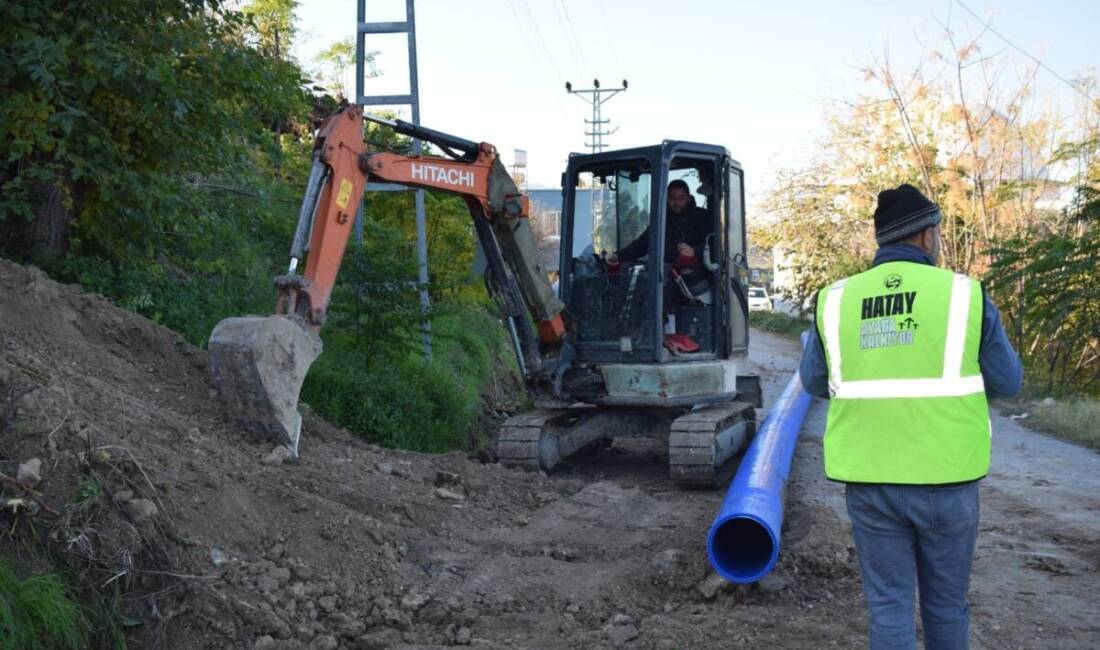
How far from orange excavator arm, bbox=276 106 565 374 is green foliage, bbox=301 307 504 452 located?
1.48m

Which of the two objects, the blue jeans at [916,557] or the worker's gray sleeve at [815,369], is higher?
the worker's gray sleeve at [815,369]

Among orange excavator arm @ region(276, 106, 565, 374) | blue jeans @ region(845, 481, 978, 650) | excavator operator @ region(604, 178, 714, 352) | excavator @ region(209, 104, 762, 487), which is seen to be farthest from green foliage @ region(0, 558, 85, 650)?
excavator operator @ region(604, 178, 714, 352)

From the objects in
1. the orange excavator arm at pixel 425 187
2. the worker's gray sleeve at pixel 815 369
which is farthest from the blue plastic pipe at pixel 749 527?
the orange excavator arm at pixel 425 187

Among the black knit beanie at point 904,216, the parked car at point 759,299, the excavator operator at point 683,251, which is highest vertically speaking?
the parked car at point 759,299

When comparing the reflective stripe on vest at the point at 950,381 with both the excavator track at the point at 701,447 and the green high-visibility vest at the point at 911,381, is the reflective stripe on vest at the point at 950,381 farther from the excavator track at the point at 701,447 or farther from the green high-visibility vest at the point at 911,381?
the excavator track at the point at 701,447

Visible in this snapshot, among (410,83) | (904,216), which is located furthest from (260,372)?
(410,83)

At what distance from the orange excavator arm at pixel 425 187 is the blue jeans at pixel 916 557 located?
4642mm

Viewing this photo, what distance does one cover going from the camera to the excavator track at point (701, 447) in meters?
9.25

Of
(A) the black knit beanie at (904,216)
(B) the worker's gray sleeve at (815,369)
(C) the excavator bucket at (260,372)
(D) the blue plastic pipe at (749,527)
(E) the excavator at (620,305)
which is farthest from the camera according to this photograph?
(E) the excavator at (620,305)

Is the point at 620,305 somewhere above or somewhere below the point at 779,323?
below

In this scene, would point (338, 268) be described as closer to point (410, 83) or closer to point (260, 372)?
point (260, 372)

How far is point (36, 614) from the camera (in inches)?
176

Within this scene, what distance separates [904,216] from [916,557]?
48.3 inches

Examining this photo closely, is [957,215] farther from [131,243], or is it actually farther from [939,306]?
[939,306]
